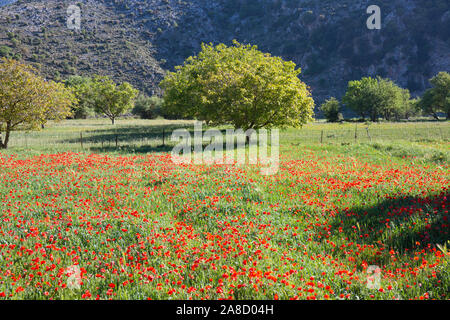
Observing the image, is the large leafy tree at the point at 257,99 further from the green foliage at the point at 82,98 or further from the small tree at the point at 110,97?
the green foliage at the point at 82,98

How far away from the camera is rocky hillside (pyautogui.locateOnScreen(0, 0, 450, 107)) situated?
357ft

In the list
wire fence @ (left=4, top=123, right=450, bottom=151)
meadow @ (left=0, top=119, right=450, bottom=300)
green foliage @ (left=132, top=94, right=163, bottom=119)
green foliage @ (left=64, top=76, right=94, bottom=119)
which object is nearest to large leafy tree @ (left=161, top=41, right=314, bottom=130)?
wire fence @ (left=4, top=123, right=450, bottom=151)

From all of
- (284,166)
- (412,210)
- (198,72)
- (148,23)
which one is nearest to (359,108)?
(198,72)

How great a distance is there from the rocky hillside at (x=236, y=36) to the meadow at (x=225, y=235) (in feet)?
333

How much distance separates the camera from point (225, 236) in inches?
252

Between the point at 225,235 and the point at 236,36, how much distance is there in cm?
17956

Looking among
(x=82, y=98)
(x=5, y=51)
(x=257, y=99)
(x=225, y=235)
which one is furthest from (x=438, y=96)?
(x=5, y=51)

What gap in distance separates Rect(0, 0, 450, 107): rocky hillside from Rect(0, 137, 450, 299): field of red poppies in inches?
4006

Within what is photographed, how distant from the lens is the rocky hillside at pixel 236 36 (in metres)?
109

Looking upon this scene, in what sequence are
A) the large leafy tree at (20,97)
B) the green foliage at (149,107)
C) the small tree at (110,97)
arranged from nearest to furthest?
1. the large leafy tree at (20,97)
2. the small tree at (110,97)
3. the green foliage at (149,107)

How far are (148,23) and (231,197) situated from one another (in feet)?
518

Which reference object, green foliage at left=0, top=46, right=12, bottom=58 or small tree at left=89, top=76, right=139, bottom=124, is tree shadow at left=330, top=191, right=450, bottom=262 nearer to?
small tree at left=89, top=76, right=139, bottom=124

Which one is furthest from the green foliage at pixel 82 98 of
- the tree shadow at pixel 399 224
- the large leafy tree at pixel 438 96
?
the large leafy tree at pixel 438 96

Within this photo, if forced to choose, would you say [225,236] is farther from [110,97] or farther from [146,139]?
[110,97]
